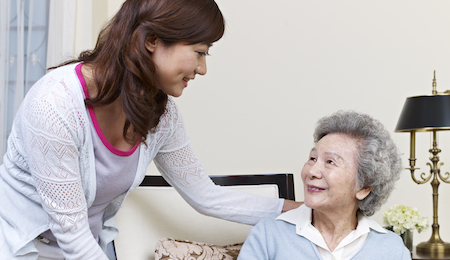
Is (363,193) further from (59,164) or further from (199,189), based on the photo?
(59,164)

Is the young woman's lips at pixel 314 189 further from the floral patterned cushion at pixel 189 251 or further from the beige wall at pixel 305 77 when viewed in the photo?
the beige wall at pixel 305 77

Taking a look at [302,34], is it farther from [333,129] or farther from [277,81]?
[333,129]

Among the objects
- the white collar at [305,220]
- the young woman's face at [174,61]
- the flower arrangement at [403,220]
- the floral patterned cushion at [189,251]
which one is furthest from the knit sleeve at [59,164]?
the flower arrangement at [403,220]

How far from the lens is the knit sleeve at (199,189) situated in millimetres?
1595

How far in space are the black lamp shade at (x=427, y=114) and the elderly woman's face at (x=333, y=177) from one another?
2.45 feet

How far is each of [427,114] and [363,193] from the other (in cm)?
80

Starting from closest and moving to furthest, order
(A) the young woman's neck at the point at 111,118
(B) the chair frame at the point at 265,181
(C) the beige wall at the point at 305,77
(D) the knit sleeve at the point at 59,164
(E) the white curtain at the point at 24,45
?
(D) the knit sleeve at the point at 59,164
(A) the young woman's neck at the point at 111,118
(B) the chair frame at the point at 265,181
(E) the white curtain at the point at 24,45
(C) the beige wall at the point at 305,77

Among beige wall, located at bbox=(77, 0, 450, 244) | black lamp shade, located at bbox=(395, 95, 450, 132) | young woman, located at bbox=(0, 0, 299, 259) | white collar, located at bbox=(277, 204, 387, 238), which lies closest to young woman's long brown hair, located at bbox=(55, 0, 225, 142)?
young woman, located at bbox=(0, 0, 299, 259)

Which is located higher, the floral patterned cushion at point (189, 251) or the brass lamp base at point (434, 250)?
the floral patterned cushion at point (189, 251)

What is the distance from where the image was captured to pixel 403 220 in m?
2.09

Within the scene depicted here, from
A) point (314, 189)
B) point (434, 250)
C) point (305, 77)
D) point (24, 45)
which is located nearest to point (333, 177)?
point (314, 189)

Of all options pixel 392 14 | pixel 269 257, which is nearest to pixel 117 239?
pixel 269 257

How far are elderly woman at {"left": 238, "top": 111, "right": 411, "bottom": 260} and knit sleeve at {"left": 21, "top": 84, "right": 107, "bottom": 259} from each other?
60 cm

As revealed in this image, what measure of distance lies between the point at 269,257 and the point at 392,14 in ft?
6.00
